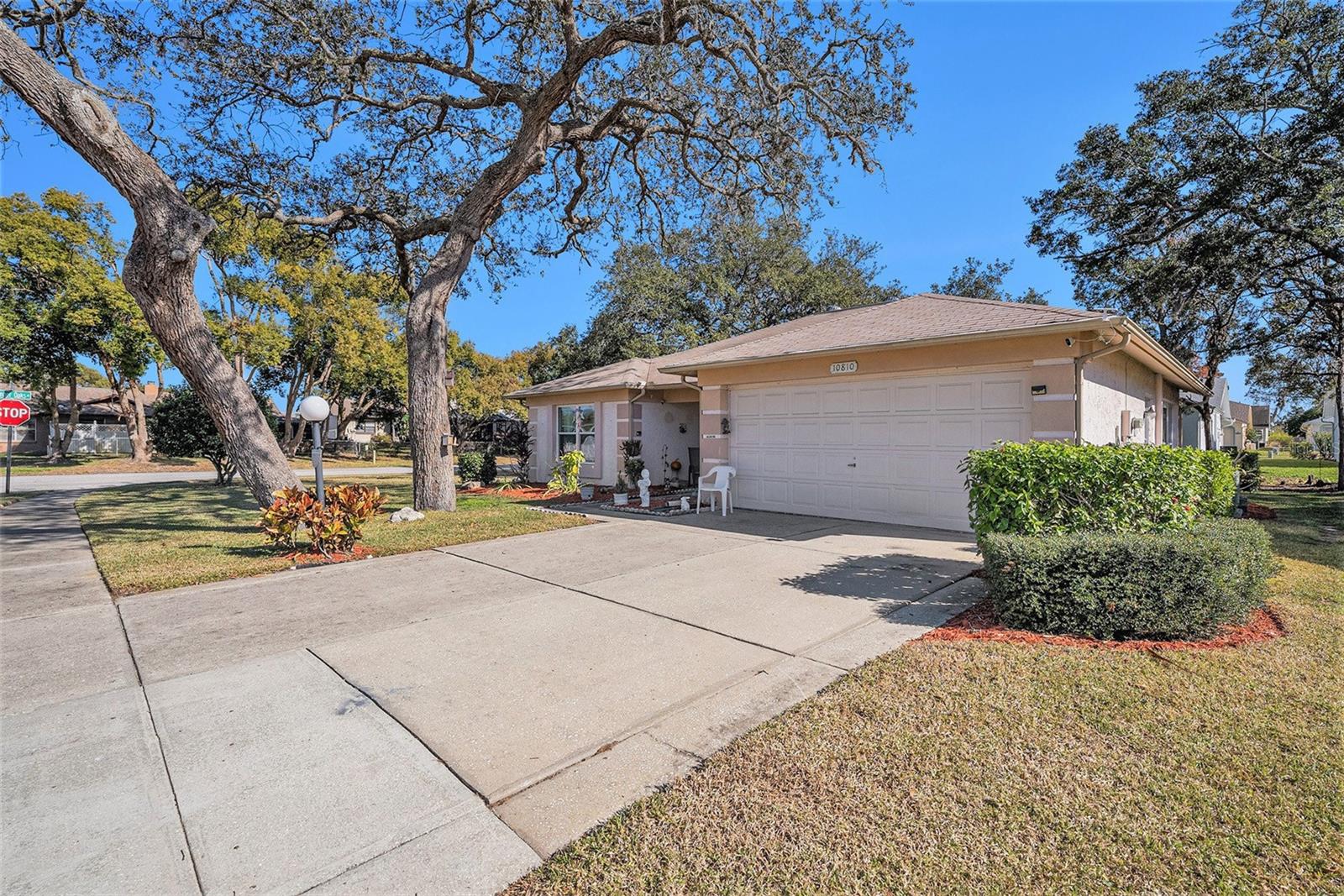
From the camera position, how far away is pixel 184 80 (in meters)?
9.59

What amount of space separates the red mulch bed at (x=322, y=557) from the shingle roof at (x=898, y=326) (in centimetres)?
637

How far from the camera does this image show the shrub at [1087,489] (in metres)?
5.00

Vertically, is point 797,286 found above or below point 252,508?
above

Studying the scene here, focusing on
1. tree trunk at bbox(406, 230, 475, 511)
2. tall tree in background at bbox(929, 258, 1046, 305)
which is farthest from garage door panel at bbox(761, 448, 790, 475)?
tall tree in background at bbox(929, 258, 1046, 305)

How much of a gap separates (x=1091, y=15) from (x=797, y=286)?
14.5 meters

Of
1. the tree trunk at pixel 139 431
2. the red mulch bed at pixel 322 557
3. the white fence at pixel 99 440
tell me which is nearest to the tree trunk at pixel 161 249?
the red mulch bed at pixel 322 557

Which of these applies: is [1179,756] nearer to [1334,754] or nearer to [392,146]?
[1334,754]

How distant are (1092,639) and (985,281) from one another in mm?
27796

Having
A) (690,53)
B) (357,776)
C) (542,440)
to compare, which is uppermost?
(690,53)

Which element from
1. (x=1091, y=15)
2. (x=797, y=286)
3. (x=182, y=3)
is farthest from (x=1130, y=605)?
(x=797, y=286)

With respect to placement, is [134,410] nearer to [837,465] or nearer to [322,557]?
[322,557]

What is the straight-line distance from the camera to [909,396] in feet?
29.8

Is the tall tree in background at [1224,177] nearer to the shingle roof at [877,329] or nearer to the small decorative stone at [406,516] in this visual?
the shingle roof at [877,329]

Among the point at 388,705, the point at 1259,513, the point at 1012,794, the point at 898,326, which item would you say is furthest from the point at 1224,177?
the point at 388,705
